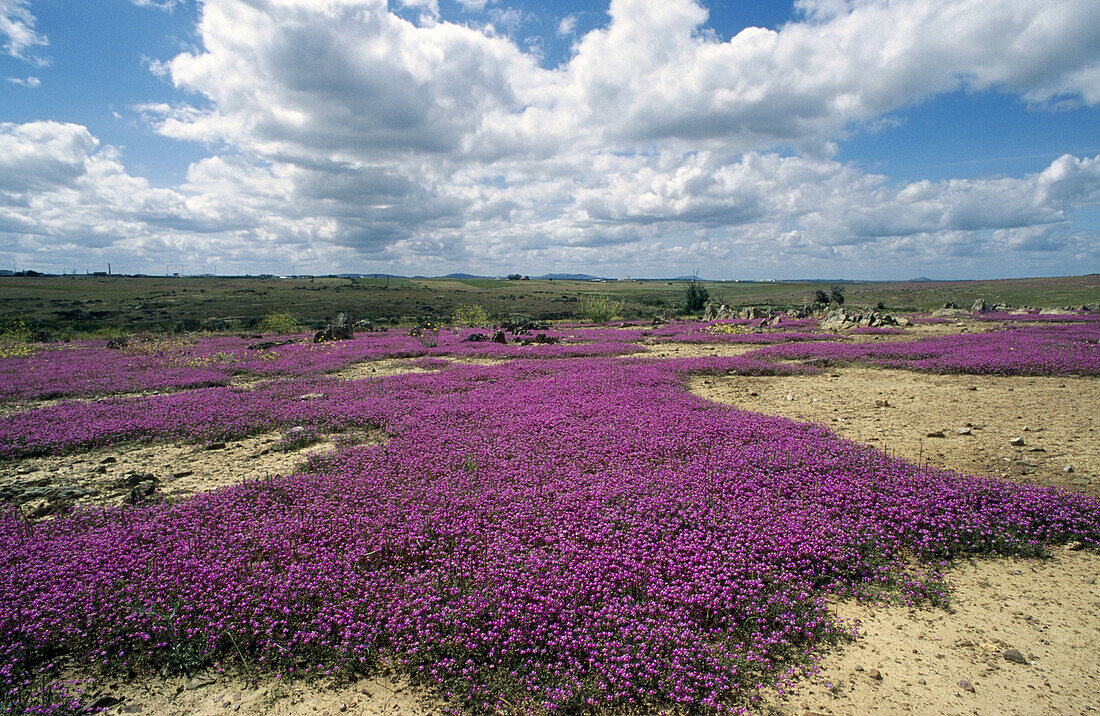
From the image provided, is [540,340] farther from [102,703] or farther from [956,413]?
[102,703]

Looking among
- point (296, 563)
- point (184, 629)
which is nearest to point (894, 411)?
point (296, 563)

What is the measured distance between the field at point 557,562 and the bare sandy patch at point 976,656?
0.08ft

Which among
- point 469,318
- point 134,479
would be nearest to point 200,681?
point 134,479

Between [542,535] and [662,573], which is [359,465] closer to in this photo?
[542,535]

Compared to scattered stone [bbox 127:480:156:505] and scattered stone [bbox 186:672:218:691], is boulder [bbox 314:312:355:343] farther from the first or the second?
scattered stone [bbox 186:672:218:691]

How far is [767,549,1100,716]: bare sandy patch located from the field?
0.08ft

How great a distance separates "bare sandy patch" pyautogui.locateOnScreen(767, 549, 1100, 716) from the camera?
12.2 feet

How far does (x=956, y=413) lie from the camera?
11.4 metres

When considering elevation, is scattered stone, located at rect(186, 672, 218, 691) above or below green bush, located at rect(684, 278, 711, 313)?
below

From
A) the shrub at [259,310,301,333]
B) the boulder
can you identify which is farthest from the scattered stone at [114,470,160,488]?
the shrub at [259,310,301,333]

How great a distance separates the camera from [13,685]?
407 cm

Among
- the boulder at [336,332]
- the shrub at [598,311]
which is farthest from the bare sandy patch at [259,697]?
the shrub at [598,311]

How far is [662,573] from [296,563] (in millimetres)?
4134

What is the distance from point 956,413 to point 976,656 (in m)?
9.47
